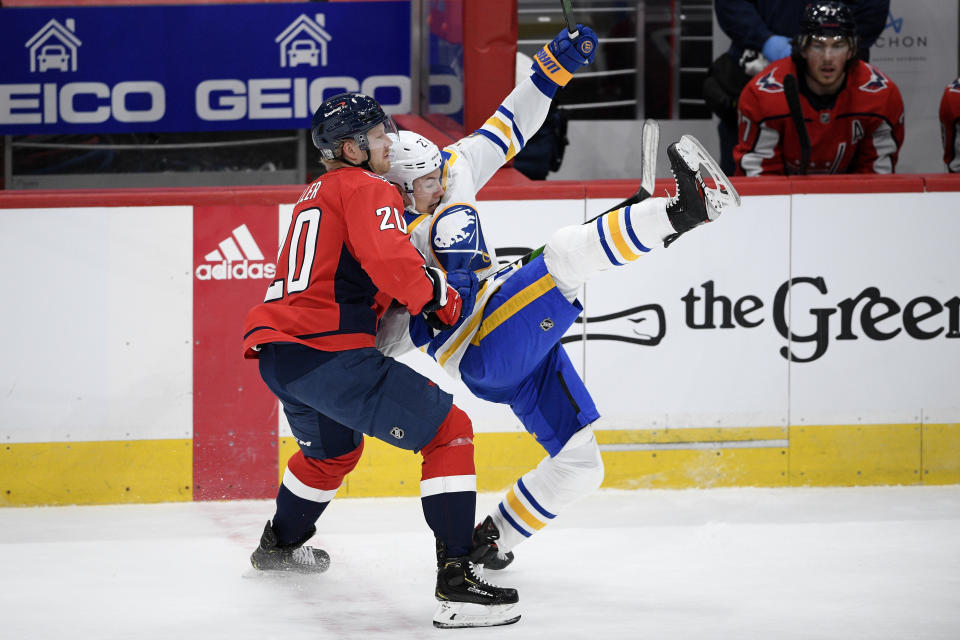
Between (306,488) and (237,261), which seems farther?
(237,261)

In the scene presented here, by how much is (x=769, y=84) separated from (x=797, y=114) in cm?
19

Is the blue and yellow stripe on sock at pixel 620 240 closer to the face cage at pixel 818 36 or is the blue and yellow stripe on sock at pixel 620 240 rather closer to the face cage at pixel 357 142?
the face cage at pixel 357 142

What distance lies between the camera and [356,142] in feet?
8.48

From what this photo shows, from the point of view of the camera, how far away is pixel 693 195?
2.45 meters

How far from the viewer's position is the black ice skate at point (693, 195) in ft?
8.05

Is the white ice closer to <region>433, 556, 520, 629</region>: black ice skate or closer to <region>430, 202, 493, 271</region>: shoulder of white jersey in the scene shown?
<region>433, 556, 520, 629</region>: black ice skate

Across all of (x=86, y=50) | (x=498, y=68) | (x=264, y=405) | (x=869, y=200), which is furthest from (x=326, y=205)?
(x=86, y=50)

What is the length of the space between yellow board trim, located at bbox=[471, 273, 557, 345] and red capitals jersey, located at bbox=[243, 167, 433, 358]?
268 millimetres

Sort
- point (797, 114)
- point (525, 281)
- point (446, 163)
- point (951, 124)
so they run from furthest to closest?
point (951, 124)
point (797, 114)
point (446, 163)
point (525, 281)

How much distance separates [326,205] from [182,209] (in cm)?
133

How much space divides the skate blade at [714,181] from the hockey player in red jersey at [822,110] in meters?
1.71

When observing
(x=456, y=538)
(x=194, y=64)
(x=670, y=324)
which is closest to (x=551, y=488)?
(x=456, y=538)

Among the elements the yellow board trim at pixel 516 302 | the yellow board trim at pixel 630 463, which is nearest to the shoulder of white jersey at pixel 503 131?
the yellow board trim at pixel 516 302

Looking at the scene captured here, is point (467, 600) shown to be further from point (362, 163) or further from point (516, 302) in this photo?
point (362, 163)
